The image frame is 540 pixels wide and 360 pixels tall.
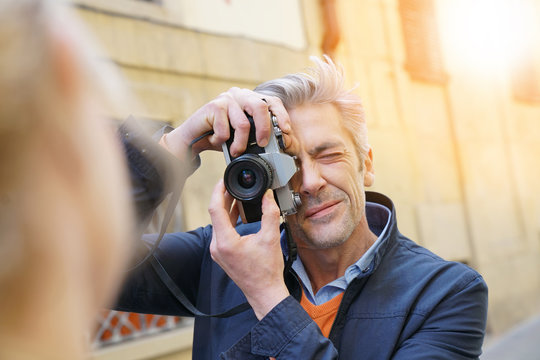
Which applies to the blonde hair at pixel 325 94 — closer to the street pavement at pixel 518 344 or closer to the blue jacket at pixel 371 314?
the blue jacket at pixel 371 314

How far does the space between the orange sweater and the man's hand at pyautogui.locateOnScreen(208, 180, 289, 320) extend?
24 cm

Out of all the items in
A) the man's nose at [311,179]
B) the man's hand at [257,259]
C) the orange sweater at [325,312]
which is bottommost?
the orange sweater at [325,312]

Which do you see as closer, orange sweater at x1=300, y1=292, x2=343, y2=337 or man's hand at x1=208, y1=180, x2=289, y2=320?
man's hand at x1=208, y1=180, x2=289, y2=320

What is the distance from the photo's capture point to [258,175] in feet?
5.08

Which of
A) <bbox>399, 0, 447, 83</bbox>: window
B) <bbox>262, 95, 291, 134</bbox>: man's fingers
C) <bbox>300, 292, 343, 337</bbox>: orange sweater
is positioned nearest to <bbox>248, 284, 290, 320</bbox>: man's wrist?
<bbox>300, 292, 343, 337</bbox>: orange sweater

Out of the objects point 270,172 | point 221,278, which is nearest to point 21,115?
point 270,172

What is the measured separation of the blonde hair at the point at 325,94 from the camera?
6.43 feet

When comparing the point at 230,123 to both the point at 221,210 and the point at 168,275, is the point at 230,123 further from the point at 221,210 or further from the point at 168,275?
the point at 168,275

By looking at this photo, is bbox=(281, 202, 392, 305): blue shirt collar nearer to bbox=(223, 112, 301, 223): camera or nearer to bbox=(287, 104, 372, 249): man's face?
bbox=(287, 104, 372, 249): man's face

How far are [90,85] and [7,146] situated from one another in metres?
0.13

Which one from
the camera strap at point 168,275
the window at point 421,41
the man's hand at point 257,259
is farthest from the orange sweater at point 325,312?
the window at point 421,41

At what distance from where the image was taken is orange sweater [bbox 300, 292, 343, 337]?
158 cm

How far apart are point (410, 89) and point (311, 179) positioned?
5.16 m

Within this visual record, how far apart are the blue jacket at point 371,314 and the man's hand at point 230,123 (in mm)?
190
